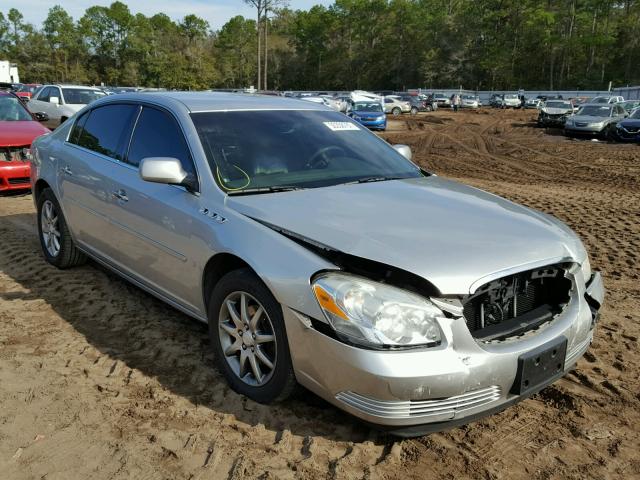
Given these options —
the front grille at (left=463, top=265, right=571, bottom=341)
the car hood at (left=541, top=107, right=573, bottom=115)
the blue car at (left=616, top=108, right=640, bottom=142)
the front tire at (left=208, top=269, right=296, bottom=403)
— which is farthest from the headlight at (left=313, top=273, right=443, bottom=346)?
the car hood at (left=541, top=107, right=573, bottom=115)

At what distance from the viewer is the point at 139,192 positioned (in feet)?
12.5

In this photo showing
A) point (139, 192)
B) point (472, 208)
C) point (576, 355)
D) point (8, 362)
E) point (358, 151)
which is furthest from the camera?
point (358, 151)

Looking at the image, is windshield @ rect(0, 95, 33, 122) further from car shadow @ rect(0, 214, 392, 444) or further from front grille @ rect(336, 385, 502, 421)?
front grille @ rect(336, 385, 502, 421)

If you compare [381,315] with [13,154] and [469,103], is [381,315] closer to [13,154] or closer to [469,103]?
[13,154]

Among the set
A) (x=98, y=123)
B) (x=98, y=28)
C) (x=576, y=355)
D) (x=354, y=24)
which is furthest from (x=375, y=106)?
(x=98, y=28)

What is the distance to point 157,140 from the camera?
3889mm

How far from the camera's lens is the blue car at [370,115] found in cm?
2586

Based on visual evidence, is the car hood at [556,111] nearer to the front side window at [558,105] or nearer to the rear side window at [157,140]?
the front side window at [558,105]

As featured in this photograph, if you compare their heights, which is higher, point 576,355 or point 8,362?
point 576,355

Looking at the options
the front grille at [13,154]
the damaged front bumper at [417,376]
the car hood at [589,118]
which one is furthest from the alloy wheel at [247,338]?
the car hood at [589,118]

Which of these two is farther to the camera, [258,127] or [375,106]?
[375,106]

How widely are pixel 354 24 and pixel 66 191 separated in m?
111

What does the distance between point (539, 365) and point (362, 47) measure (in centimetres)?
11036

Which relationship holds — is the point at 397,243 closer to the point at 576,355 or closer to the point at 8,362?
the point at 576,355
